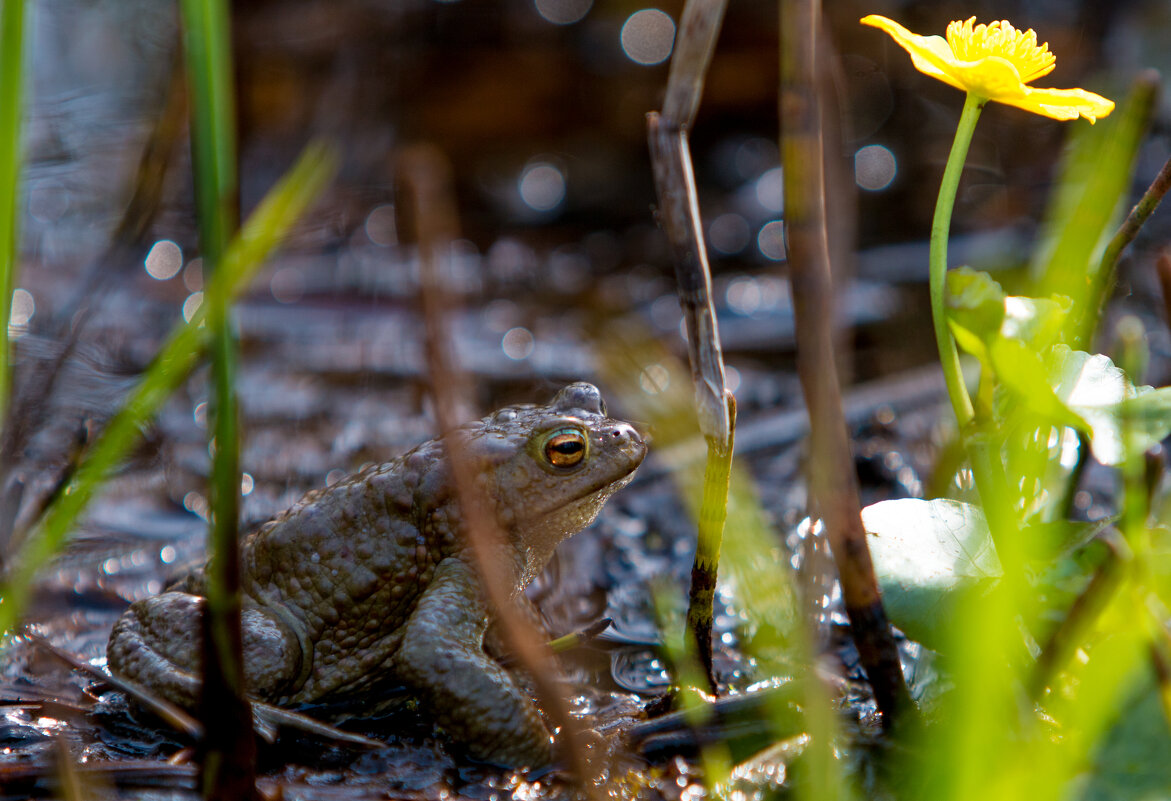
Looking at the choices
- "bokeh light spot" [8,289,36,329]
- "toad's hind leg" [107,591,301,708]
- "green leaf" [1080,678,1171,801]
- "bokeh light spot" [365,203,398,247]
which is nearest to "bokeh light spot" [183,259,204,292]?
"bokeh light spot" [8,289,36,329]

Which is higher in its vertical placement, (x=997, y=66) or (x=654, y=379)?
(x=654, y=379)

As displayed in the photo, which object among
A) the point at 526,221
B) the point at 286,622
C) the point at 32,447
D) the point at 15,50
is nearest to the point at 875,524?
the point at 286,622

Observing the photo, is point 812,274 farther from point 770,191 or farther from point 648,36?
point 648,36

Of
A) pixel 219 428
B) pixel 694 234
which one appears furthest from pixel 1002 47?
pixel 219 428

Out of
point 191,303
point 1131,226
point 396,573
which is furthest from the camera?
point 191,303

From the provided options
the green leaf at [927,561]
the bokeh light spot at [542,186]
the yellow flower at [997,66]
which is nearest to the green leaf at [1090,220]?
the yellow flower at [997,66]
